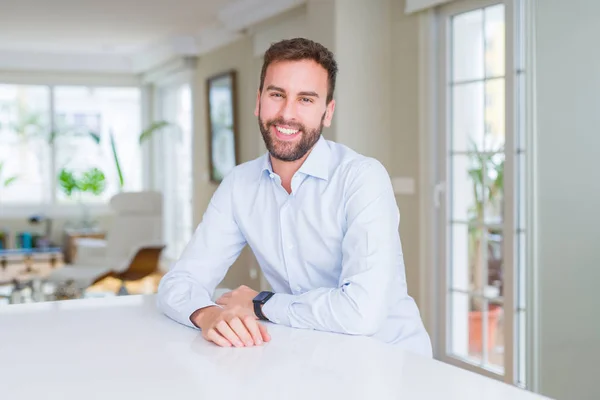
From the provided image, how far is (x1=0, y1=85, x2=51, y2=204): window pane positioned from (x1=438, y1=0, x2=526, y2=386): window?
6632mm

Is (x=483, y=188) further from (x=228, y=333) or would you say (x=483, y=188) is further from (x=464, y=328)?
(x=228, y=333)

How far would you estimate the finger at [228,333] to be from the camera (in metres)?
1.48

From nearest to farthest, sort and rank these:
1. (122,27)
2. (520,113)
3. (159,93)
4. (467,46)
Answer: (520,113)
(467,46)
(122,27)
(159,93)

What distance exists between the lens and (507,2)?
12.6 ft

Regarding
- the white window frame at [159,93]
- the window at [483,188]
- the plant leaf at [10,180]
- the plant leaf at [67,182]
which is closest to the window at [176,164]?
the white window frame at [159,93]

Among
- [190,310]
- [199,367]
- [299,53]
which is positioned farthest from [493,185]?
[199,367]

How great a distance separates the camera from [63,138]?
9.82m

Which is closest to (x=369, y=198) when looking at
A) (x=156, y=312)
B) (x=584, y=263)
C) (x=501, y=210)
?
(x=156, y=312)

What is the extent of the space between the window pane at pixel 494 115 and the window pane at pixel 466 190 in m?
0.16

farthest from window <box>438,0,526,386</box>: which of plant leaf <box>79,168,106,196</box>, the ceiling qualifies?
plant leaf <box>79,168,106,196</box>

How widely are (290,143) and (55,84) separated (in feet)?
28.0

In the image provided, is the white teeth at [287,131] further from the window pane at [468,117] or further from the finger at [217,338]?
the window pane at [468,117]

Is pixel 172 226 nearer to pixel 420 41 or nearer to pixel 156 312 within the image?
pixel 420 41

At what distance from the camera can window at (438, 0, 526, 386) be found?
3.84m
